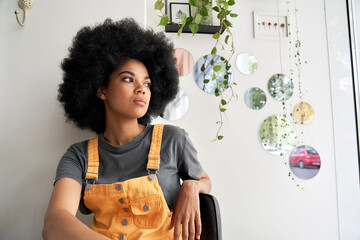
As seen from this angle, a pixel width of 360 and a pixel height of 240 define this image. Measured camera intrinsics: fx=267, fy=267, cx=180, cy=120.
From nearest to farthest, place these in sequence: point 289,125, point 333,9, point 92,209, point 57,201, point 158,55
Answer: point 57,201, point 92,209, point 158,55, point 289,125, point 333,9

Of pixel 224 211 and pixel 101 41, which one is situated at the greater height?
pixel 101 41

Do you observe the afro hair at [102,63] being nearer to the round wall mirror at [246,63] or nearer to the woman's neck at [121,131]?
the woman's neck at [121,131]

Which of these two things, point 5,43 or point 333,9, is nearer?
point 5,43

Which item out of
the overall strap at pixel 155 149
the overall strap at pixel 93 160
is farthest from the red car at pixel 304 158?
the overall strap at pixel 93 160

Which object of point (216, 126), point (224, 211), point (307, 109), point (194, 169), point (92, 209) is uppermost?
point (307, 109)

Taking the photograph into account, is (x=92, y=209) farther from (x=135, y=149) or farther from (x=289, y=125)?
(x=289, y=125)

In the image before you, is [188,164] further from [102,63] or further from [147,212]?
[102,63]

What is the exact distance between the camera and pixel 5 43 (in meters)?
1.33

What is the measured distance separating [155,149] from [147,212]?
26 centimetres

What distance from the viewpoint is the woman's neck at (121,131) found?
1.20 meters

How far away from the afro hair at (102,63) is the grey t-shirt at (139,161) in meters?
0.17

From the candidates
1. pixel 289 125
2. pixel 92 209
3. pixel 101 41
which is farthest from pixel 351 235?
pixel 101 41

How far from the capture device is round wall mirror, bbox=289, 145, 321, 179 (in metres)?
1.73

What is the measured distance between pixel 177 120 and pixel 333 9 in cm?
137
